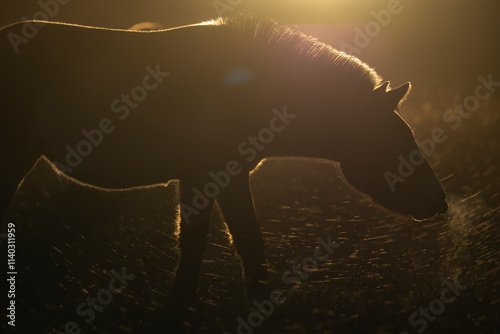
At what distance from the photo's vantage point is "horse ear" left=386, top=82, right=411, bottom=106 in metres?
2.50

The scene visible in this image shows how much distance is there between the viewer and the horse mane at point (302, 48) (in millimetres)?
2592

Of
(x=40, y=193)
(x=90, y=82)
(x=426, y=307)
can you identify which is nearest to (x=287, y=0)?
(x=40, y=193)

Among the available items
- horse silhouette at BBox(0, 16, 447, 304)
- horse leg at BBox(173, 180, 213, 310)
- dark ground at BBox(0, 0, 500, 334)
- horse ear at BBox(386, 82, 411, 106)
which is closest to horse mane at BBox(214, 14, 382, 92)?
horse silhouette at BBox(0, 16, 447, 304)

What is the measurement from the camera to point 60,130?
7.98ft

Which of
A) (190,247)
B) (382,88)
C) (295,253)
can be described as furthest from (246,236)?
(382,88)

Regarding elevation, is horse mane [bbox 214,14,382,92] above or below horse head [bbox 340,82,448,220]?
above

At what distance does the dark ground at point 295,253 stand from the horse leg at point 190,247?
11 centimetres

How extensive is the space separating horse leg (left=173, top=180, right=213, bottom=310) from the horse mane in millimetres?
952

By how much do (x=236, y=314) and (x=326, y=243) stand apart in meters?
1.18

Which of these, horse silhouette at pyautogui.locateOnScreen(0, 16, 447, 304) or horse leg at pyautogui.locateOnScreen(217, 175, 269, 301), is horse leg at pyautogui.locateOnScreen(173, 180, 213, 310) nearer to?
horse silhouette at pyautogui.locateOnScreen(0, 16, 447, 304)

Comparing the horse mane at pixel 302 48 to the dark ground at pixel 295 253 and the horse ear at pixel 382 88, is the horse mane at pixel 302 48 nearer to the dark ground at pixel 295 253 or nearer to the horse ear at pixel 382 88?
the horse ear at pixel 382 88

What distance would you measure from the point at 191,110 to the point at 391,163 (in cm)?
121

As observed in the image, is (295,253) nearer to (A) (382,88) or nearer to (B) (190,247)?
(B) (190,247)

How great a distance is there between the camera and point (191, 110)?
2471 mm
